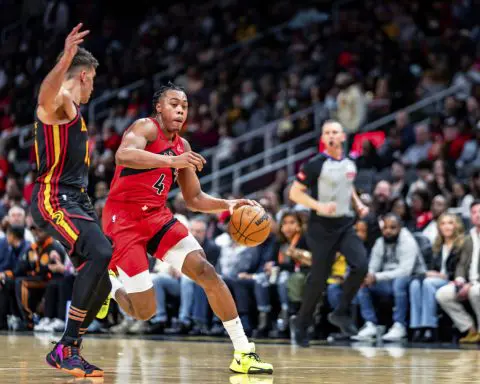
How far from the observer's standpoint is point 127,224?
727cm

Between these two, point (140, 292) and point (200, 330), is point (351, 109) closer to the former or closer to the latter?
point (200, 330)

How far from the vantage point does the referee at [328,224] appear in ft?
32.7

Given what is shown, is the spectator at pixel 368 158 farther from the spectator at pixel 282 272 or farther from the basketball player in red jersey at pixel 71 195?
the basketball player in red jersey at pixel 71 195

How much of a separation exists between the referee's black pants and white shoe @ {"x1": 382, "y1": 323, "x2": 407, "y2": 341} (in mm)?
1100

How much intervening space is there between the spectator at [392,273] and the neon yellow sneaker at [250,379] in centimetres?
429

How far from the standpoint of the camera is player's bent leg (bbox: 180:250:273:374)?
6.98 m

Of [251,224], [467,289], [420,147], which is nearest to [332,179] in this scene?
[467,289]

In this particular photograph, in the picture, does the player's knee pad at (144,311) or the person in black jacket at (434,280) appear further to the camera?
the person in black jacket at (434,280)

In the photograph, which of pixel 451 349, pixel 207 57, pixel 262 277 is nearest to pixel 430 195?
pixel 262 277

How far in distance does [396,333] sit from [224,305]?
165 inches

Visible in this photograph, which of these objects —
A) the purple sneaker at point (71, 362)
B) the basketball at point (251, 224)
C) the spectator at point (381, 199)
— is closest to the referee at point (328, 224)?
the spectator at point (381, 199)

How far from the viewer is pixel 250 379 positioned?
6500 millimetres

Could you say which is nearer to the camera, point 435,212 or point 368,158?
point 435,212

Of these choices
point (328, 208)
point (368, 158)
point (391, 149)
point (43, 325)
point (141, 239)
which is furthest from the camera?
point (391, 149)
